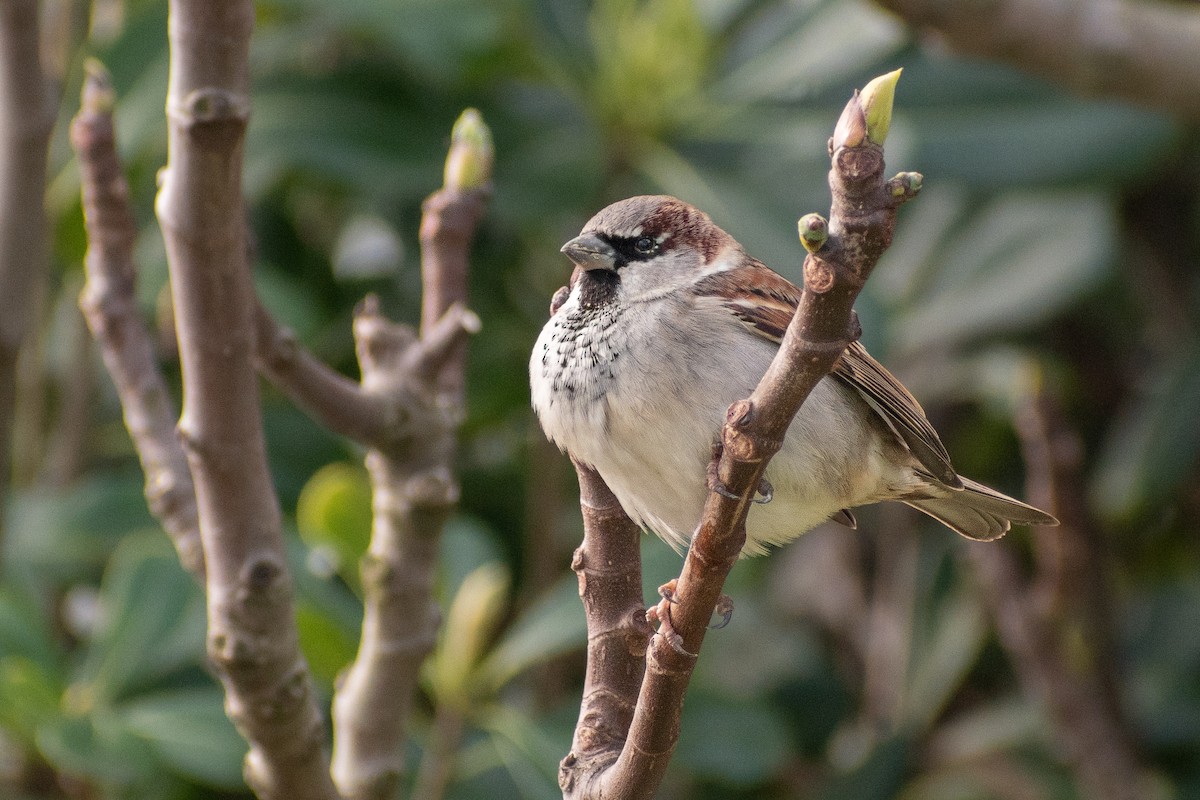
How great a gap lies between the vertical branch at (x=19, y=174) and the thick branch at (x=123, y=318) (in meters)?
0.15

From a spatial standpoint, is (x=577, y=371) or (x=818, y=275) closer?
(x=818, y=275)

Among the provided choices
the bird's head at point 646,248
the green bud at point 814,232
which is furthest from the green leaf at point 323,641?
the green bud at point 814,232

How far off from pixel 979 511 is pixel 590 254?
2.53 feet

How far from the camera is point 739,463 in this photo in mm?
1110

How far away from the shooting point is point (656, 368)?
1641mm

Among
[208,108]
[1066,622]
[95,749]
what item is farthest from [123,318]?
[1066,622]

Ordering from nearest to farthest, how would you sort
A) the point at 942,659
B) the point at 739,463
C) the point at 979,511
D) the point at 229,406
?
the point at 739,463
the point at 229,406
the point at 979,511
the point at 942,659

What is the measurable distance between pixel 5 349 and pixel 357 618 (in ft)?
2.39

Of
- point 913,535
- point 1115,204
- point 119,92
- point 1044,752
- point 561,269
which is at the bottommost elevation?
point 1044,752

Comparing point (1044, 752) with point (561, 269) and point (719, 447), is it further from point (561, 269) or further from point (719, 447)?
point (719, 447)

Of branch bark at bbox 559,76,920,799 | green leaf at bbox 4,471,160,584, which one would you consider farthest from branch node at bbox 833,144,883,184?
green leaf at bbox 4,471,160,584

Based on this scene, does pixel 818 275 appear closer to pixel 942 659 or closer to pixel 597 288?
pixel 597 288

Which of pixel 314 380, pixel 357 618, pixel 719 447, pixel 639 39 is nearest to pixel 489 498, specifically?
pixel 357 618

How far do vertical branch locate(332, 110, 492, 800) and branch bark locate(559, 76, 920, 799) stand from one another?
313mm
